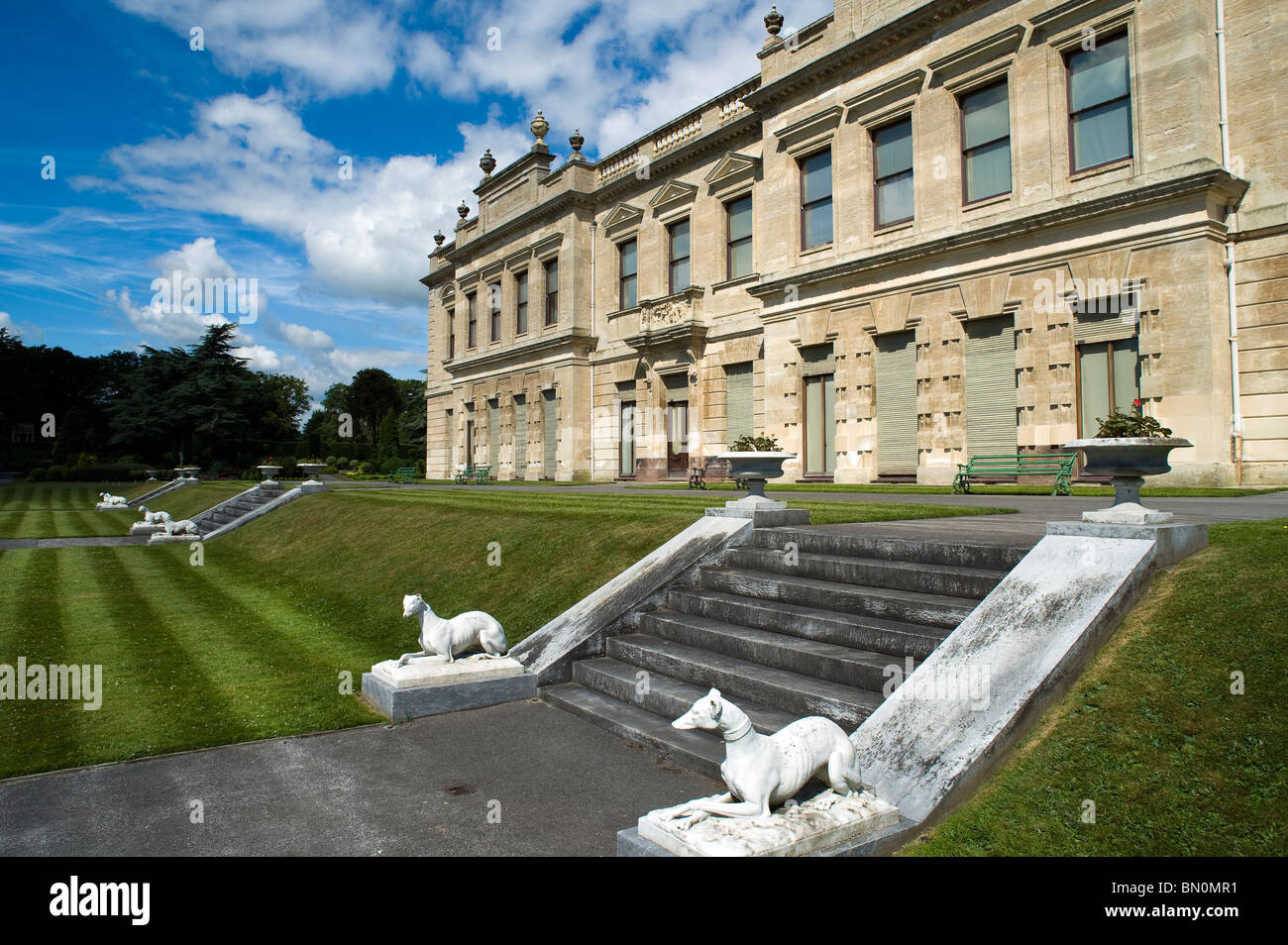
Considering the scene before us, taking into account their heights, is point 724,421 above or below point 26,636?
above

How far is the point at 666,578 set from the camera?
862 cm

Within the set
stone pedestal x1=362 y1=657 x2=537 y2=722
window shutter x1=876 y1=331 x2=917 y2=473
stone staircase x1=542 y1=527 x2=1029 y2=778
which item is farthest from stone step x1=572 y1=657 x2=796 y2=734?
window shutter x1=876 y1=331 x2=917 y2=473

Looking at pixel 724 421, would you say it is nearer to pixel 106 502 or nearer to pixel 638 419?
pixel 638 419

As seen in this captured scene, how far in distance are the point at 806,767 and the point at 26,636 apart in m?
10.5

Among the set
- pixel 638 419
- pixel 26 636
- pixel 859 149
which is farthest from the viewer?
pixel 638 419

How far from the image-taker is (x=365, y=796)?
5.15 m

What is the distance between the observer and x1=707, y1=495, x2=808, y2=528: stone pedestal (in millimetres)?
9398

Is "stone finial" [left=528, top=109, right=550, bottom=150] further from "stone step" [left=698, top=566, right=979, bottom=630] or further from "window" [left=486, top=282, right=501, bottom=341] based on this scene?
"stone step" [left=698, top=566, right=979, bottom=630]

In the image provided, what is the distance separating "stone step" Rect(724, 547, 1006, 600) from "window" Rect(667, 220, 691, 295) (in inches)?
858

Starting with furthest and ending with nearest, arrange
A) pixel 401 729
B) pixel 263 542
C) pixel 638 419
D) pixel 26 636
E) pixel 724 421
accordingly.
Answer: pixel 638 419 < pixel 724 421 < pixel 263 542 < pixel 26 636 < pixel 401 729

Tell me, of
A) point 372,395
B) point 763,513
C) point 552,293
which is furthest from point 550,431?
point 372,395

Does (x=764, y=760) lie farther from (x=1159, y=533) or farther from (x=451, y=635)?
(x=451, y=635)

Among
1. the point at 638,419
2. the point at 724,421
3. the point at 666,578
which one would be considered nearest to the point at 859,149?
the point at 724,421

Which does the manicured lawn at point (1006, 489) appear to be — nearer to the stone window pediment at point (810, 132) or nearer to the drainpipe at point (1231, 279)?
the drainpipe at point (1231, 279)
